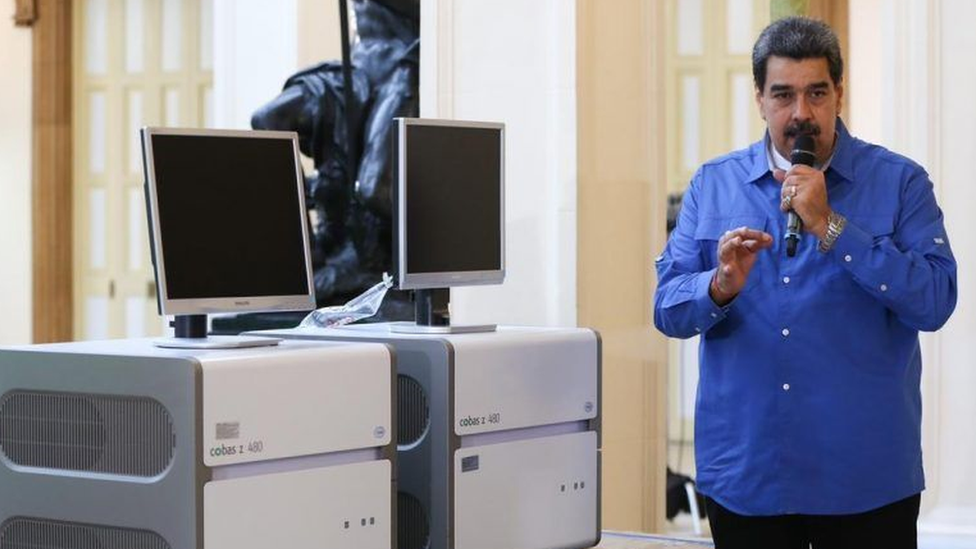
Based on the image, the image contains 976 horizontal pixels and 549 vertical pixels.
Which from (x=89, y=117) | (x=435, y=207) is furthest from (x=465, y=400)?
(x=89, y=117)

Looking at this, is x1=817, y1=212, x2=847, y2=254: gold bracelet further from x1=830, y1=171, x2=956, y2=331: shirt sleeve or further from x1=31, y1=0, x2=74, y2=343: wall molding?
x1=31, y1=0, x2=74, y2=343: wall molding

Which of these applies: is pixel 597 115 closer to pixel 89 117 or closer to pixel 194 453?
pixel 194 453

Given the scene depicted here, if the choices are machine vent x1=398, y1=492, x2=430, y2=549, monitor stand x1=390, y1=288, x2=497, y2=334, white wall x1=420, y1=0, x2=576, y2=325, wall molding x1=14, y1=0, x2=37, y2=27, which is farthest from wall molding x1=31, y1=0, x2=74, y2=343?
machine vent x1=398, y1=492, x2=430, y2=549

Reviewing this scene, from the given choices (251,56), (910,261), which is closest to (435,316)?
(910,261)

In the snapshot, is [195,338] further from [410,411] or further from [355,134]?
[355,134]

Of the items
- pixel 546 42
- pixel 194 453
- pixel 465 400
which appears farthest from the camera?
pixel 546 42

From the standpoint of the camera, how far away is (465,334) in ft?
10.9

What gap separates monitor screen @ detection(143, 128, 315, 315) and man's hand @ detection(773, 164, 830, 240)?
3.04 ft

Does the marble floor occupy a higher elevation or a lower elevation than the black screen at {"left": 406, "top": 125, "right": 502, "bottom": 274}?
lower

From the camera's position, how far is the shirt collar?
2793 millimetres

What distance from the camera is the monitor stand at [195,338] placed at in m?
2.83

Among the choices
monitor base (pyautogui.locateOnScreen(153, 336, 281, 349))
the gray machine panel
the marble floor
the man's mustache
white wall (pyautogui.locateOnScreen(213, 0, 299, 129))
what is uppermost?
white wall (pyautogui.locateOnScreen(213, 0, 299, 129))

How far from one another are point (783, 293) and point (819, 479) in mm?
325

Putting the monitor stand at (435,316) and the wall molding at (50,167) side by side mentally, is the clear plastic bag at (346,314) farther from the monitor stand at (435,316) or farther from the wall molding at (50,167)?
the wall molding at (50,167)
